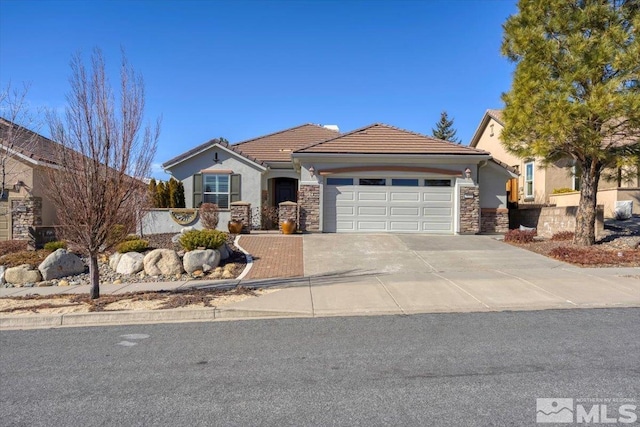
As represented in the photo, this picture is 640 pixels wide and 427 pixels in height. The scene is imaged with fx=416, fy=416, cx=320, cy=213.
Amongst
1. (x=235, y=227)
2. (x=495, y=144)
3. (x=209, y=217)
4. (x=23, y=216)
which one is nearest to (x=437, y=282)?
(x=235, y=227)

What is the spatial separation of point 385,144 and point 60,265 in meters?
12.3

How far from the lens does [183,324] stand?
652 cm

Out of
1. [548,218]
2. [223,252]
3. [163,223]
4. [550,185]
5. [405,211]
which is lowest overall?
[223,252]

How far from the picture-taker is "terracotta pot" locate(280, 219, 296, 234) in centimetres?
1619

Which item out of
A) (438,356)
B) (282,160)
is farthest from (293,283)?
(282,160)

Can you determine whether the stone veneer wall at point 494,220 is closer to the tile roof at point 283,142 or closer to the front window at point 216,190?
the tile roof at point 283,142

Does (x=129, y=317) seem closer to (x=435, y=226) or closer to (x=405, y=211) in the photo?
(x=405, y=211)

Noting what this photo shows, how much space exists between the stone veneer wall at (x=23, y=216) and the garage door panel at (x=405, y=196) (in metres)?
13.8

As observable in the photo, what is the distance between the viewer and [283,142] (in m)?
23.6

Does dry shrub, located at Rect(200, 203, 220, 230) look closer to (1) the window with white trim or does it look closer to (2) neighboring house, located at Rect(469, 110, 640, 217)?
(1) the window with white trim

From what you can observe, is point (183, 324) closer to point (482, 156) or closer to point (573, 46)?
point (573, 46)

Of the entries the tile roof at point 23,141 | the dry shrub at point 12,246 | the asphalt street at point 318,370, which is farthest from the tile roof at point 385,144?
the asphalt street at point 318,370

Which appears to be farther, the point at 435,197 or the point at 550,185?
the point at 550,185

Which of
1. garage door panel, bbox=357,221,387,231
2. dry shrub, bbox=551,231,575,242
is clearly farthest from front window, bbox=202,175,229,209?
dry shrub, bbox=551,231,575,242
